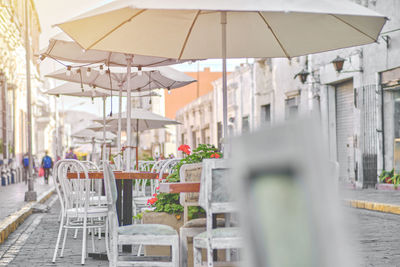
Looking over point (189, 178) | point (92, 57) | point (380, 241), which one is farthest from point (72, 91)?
point (189, 178)

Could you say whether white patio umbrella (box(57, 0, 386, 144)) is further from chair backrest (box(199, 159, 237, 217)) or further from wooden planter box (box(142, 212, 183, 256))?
chair backrest (box(199, 159, 237, 217))

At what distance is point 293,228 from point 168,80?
9084 mm

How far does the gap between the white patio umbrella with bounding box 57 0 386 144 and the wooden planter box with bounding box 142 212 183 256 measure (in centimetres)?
103

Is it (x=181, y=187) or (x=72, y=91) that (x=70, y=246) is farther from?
(x=72, y=91)

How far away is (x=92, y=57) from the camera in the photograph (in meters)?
8.50

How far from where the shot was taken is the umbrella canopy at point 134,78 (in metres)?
9.44

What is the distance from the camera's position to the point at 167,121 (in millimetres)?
14938

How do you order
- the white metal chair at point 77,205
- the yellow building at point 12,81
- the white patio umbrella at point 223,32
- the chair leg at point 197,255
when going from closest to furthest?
the chair leg at point 197,255 < the white patio umbrella at point 223,32 < the white metal chair at point 77,205 < the yellow building at point 12,81

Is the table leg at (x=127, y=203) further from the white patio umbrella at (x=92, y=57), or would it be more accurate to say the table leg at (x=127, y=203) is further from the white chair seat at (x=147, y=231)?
the white chair seat at (x=147, y=231)

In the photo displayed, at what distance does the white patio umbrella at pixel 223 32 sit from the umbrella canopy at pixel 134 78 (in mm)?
2476

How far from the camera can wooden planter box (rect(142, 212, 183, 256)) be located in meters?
5.98

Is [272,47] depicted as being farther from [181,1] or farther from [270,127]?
[270,127]

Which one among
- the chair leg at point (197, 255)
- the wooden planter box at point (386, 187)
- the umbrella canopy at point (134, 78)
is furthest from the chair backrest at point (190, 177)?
the wooden planter box at point (386, 187)

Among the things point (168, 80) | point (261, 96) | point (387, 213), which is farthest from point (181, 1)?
point (261, 96)
